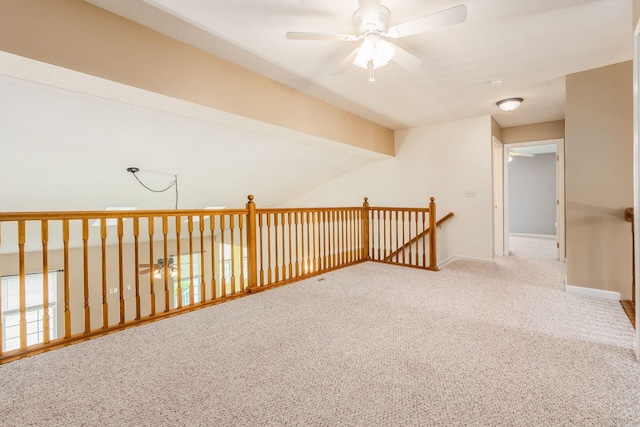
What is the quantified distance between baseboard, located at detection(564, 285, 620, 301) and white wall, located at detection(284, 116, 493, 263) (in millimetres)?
1540

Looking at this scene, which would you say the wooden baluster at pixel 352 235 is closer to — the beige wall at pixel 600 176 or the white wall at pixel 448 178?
the white wall at pixel 448 178

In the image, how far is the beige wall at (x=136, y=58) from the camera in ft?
6.11

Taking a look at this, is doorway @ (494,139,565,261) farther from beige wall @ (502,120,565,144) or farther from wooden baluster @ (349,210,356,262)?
wooden baluster @ (349,210,356,262)

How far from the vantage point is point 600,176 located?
117 inches

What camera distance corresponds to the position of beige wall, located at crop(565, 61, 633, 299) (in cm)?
289

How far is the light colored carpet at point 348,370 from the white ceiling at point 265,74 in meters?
1.99

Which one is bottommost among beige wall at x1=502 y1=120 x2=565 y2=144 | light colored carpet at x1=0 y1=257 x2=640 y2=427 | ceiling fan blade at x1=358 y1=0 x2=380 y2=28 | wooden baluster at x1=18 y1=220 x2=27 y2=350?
light colored carpet at x1=0 y1=257 x2=640 y2=427

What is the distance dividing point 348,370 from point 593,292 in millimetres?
2968

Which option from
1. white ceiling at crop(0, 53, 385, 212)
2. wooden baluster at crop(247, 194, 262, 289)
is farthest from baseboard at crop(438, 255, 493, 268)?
wooden baluster at crop(247, 194, 262, 289)

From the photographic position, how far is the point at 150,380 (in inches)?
63.0

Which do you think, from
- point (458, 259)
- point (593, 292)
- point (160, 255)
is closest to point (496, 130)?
point (458, 259)

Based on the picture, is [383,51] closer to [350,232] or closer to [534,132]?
[350,232]

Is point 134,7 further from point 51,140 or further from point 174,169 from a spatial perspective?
point 174,169

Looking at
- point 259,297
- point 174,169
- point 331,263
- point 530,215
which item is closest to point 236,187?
point 174,169
